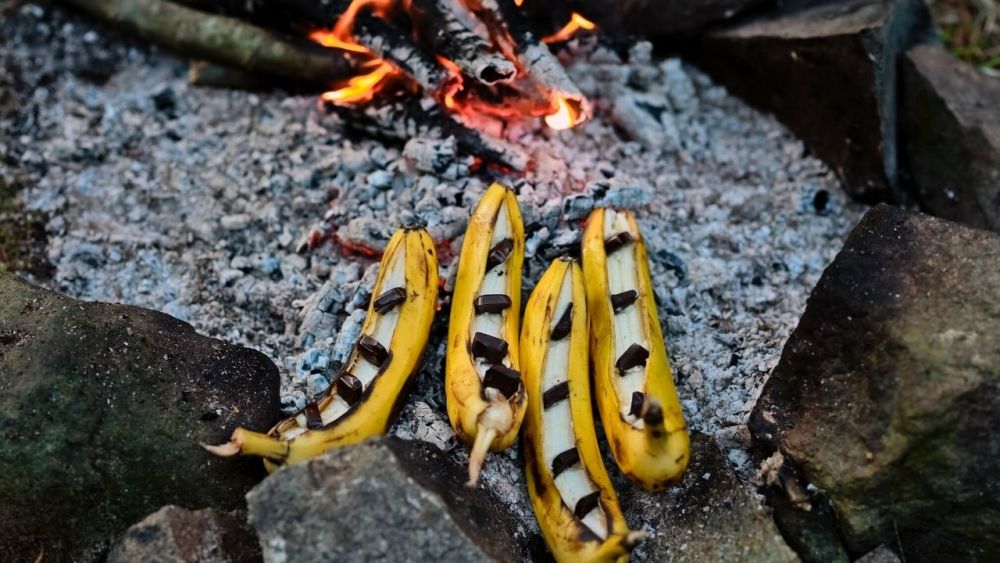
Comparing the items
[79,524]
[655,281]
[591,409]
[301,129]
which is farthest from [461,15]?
[79,524]

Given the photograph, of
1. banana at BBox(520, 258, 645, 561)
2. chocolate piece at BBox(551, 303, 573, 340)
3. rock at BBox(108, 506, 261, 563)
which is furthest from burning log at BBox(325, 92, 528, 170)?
rock at BBox(108, 506, 261, 563)

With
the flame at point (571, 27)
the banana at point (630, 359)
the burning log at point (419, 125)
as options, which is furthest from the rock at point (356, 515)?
the flame at point (571, 27)

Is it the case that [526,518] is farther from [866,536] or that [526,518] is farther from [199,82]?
[199,82]

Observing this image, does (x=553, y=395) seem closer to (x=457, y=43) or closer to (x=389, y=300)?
(x=389, y=300)

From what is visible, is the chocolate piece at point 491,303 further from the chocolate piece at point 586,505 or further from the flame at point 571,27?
the flame at point 571,27

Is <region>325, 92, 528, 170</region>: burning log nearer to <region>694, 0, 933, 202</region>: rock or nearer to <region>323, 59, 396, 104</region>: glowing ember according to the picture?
<region>323, 59, 396, 104</region>: glowing ember

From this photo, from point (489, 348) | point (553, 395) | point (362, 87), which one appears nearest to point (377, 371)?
point (489, 348)

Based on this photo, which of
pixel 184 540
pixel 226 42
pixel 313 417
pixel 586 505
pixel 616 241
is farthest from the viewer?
pixel 226 42
